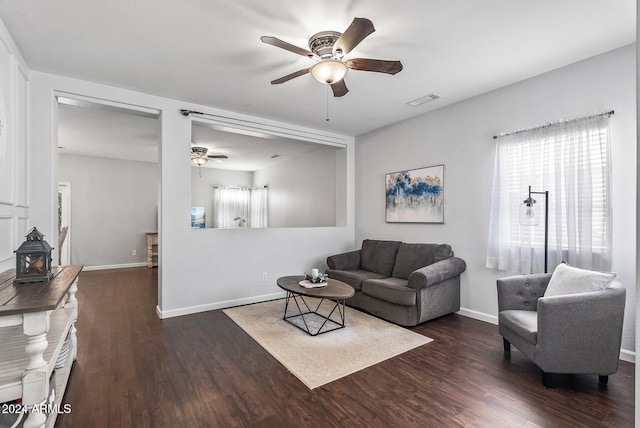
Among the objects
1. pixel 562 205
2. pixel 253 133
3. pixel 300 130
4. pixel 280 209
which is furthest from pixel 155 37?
pixel 280 209

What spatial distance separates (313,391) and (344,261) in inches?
104

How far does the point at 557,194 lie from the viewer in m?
3.04

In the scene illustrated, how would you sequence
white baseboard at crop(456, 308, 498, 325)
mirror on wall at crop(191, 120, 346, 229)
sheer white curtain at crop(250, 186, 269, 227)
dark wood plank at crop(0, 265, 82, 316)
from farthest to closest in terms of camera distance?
1. sheer white curtain at crop(250, 186, 269, 227)
2. mirror on wall at crop(191, 120, 346, 229)
3. white baseboard at crop(456, 308, 498, 325)
4. dark wood plank at crop(0, 265, 82, 316)

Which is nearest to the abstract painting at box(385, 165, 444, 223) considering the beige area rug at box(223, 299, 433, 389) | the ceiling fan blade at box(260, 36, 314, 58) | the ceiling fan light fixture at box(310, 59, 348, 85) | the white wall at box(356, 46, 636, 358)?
the white wall at box(356, 46, 636, 358)

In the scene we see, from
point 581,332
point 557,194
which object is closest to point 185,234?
point 581,332

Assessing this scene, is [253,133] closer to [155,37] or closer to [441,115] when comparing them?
[155,37]

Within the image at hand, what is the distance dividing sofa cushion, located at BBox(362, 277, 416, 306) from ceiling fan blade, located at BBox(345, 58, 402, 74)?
7.48 feet

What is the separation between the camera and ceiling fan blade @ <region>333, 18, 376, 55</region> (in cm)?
195

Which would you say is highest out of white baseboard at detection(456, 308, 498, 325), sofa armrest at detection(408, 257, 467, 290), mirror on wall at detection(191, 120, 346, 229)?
mirror on wall at detection(191, 120, 346, 229)

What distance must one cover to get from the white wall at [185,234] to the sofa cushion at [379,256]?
78 centimetres

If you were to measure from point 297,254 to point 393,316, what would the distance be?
1.93 metres

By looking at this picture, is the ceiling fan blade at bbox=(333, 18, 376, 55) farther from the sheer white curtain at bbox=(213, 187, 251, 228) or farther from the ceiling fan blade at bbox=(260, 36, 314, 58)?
the sheer white curtain at bbox=(213, 187, 251, 228)

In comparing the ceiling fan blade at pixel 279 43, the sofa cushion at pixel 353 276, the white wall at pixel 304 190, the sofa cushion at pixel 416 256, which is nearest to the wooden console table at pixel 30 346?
the ceiling fan blade at pixel 279 43

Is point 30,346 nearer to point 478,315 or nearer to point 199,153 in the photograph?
point 478,315
